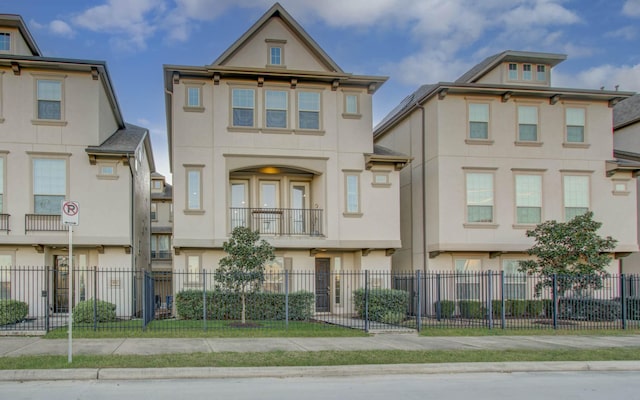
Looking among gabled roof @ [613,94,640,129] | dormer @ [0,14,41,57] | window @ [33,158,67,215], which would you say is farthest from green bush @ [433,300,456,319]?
dormer @ [0,14,41,57]

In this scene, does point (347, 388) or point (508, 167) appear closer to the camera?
point (347, 388)

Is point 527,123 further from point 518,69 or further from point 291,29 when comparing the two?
point 291,29

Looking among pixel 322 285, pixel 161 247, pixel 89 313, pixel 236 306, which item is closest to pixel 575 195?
pixel 322 285

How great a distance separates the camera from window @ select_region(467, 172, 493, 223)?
25.5 m

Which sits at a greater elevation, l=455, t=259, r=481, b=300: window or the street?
l=455, t=259, r=481, b=300: window

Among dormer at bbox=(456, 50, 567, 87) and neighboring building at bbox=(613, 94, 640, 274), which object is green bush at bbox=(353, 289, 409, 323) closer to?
dormer at bbox=(456, 50, 567, 87)

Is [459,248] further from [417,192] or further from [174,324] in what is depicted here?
[174,324]

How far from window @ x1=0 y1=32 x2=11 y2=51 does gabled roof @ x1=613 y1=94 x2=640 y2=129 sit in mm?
27113

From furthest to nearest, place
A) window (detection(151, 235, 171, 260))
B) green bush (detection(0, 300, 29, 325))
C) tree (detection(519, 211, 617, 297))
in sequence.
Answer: window (detection(151, 235, 171, 260)) → tree (detection(519, 211, 617, 297)) → green bush (detection(0, 300, 29, 325))

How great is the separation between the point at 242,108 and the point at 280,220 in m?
4.59

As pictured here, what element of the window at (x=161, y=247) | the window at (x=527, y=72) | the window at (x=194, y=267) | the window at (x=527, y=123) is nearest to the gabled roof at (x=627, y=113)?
→ the window at (x=527, y=72)

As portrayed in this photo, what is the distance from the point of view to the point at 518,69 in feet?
89.4

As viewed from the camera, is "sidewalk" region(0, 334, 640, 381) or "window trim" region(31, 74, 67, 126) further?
"window trim" region(31, 74, 67, 126)

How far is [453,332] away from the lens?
18.7 metres
